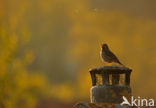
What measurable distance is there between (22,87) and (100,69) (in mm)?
7780

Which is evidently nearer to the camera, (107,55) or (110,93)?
(110,93)

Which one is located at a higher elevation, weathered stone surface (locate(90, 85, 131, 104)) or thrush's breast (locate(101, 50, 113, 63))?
thrush's breast (locate(101, 50, 113, 63))

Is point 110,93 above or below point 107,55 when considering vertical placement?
below

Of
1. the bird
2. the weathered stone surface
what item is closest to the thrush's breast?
the bird

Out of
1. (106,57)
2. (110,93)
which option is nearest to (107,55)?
(106,57)

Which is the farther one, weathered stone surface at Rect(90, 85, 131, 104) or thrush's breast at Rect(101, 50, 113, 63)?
thrush's breast at Rect(101, 50, 113, 63)

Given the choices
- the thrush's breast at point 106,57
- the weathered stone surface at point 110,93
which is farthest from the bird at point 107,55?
the weathered stone surface at point 110,93

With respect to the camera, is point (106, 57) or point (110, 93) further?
point (106, 57)

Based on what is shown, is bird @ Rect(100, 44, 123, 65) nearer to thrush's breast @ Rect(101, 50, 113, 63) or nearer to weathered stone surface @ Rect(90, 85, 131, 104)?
thrush's breast @ Rect(101, 50, 113, 63)

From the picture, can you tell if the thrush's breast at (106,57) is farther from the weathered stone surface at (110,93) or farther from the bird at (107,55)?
the weathered stone surface at (110,93)

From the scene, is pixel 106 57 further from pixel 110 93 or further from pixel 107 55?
pixel 110 93

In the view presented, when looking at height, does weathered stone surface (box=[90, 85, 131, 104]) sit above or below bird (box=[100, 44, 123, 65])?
below

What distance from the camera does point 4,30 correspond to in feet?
51.0

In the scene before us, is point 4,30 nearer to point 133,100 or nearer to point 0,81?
point 0,81
